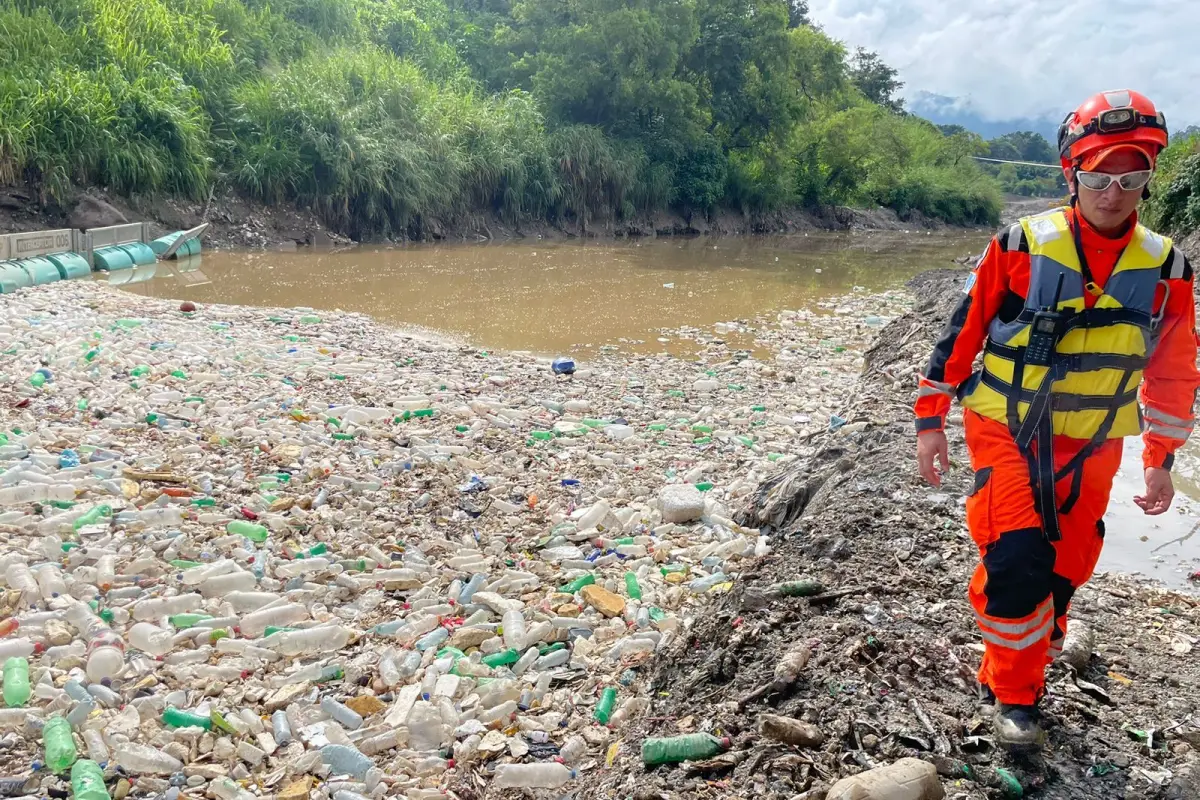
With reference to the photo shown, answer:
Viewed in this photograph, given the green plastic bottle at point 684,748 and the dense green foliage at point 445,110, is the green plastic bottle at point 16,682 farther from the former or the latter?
the dense green foliage at point 445,110

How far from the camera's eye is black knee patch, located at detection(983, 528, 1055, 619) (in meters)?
2.26

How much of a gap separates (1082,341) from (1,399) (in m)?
6.04

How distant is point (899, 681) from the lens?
2.65 meters

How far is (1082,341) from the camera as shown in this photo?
92.9 inches

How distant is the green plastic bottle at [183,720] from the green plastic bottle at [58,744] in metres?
0.28

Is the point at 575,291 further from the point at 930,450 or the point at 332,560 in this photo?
the point at 930,450

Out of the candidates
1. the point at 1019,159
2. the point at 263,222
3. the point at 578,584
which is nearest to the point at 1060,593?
the point at 578,584

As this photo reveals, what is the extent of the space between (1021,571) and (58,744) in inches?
113

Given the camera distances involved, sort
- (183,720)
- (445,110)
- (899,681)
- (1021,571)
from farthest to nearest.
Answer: (445,110) → (183,720) → (899,681) → (1021,571)

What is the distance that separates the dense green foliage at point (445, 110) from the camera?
54.7 feet

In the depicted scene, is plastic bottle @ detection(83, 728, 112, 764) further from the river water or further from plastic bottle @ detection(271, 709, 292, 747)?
the river water

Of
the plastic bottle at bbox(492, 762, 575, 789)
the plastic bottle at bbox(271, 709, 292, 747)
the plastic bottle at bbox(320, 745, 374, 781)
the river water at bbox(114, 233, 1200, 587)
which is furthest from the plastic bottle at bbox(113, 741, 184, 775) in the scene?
the river water at bbox(114, 233, 1200, 587)

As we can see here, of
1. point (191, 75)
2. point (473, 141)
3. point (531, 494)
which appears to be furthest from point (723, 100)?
point (531, 494)

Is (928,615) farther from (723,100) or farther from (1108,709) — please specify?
(723,100)
